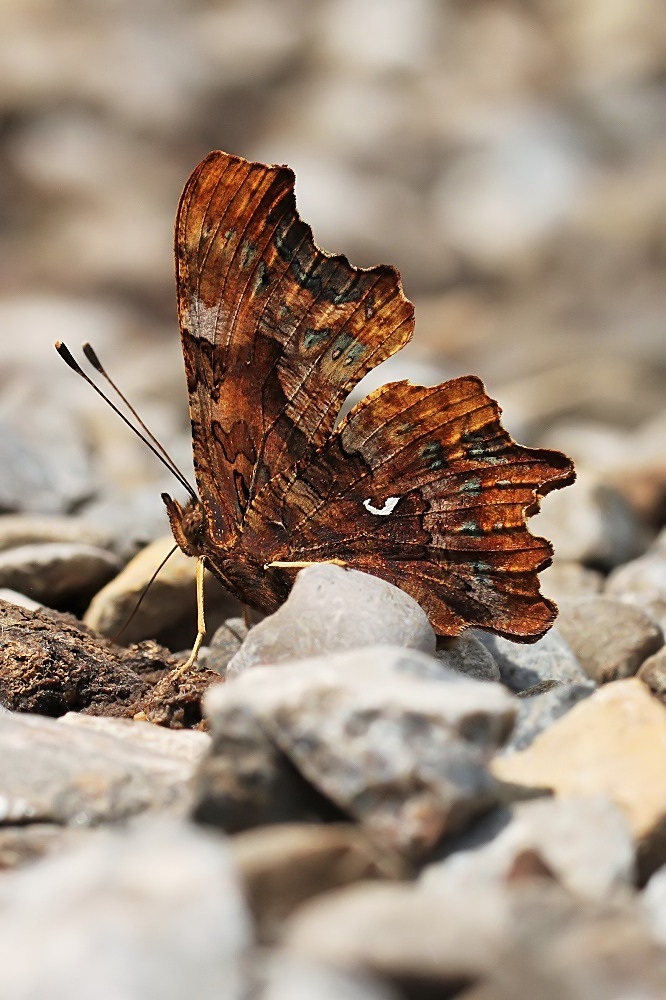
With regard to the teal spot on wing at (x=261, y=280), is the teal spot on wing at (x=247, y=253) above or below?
above

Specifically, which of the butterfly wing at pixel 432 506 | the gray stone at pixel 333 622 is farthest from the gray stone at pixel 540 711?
the butterfly wing at pixel 432 506

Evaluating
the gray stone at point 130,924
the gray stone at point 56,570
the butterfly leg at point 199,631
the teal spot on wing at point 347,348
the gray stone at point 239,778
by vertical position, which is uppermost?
the teal spot on wing at point 347,348

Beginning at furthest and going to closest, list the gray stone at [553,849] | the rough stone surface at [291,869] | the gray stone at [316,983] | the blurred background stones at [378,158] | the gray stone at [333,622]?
the blurred background stones at [378,158] < the gray stone at [333,622] < the gray stone at [553,849] < the rough stone surface at [291,869] < the gray stone at [316,983]

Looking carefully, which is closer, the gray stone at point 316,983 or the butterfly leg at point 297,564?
the gray stone at point 316,983

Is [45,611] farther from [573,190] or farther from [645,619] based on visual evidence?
[573,190]

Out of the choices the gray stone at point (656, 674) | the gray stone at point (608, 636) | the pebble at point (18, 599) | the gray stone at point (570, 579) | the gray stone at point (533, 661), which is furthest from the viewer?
the gray stone at point (570, 579)

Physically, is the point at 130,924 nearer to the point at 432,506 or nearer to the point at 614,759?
the point at 614,759

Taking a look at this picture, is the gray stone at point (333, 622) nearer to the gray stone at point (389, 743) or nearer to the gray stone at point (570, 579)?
the gray stone at point (389, 743)
